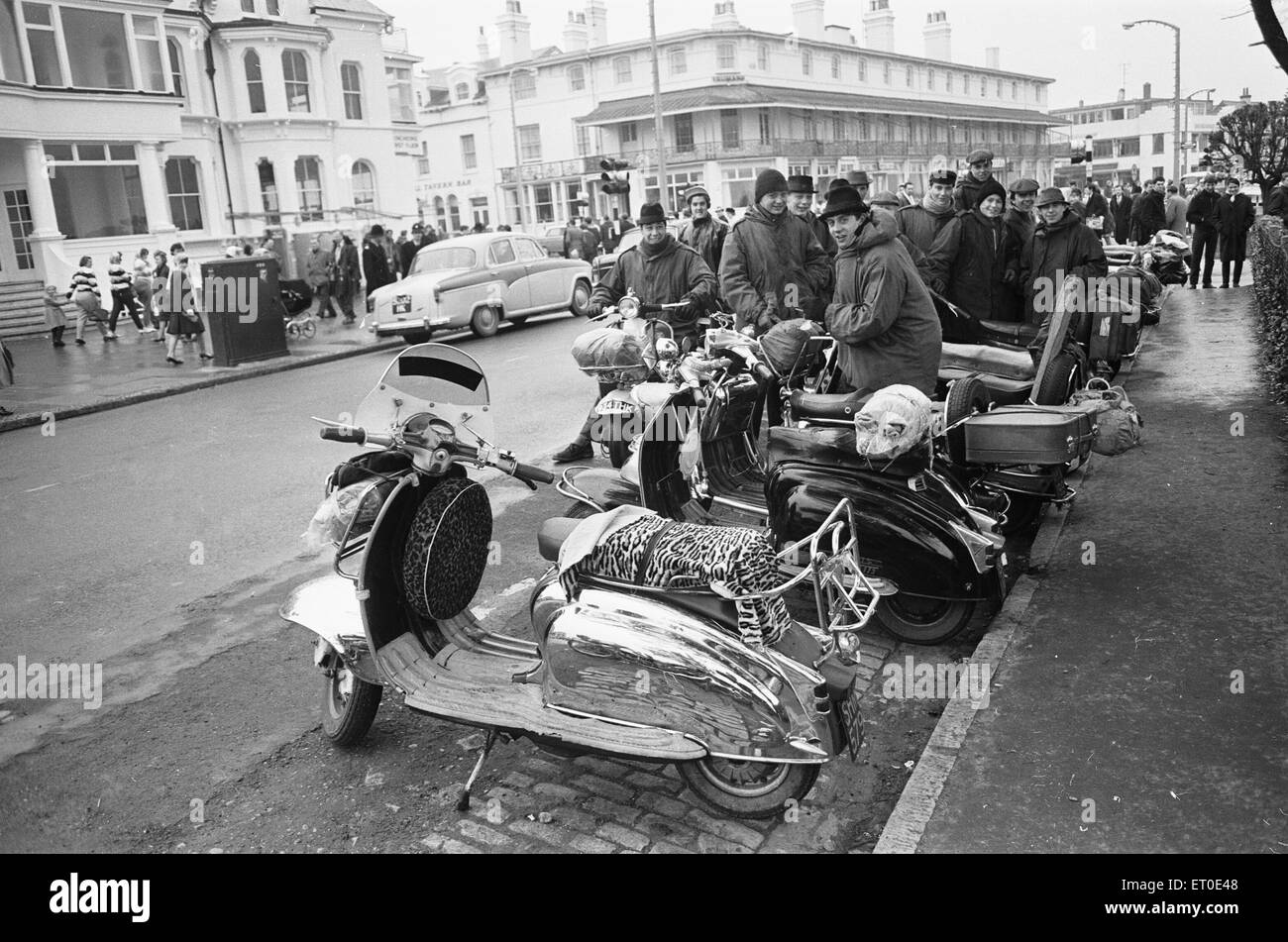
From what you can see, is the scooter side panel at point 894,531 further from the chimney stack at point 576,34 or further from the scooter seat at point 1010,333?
the chimney stack at point 576,34

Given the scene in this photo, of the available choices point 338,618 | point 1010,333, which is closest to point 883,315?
point 338,618

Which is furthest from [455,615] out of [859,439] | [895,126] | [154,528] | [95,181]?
[895,126]

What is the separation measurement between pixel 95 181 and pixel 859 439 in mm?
30141

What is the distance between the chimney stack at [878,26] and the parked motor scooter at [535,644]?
70.2 metres

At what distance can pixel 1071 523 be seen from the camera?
632 cm

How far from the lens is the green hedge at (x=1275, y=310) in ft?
27.9

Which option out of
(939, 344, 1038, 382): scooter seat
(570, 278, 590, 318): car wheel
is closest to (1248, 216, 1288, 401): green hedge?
(939, 344, 1038, 382): scooter seat

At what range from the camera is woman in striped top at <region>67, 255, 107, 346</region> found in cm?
2044

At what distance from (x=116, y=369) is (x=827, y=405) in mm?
14759

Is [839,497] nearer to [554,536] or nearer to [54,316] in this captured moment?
[554,536]

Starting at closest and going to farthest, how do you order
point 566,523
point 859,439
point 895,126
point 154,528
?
point 566,523, point 859,439, point 154,528, point 895,126

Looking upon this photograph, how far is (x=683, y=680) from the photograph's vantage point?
339 cm

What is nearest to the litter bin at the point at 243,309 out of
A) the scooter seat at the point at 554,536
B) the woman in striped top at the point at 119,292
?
the woman in striped top at the point at 119,292
